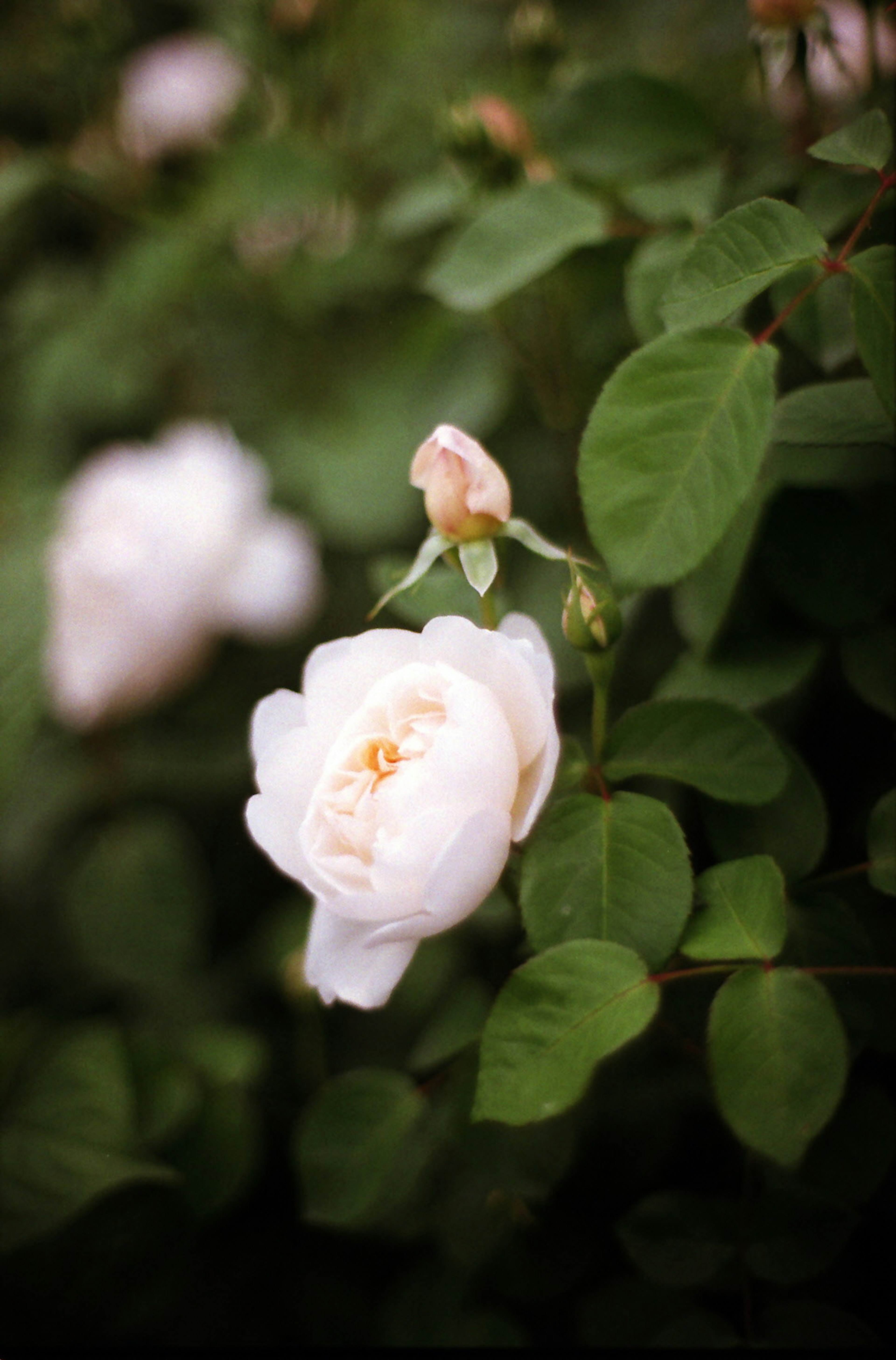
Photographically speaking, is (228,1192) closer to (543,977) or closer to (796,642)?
(543,977)

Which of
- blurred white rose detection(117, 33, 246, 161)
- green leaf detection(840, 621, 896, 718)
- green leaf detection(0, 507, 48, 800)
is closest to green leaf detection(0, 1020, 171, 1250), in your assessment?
green leaf detection(0, 507, 48, 800)

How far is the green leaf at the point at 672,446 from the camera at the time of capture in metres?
0.35

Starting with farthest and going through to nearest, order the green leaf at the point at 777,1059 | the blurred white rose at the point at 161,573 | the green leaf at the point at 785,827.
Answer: the blurred white rose at the point at 161,573 → the green leaf at the point at 785,827 → the green leaf at the point at 777,1059

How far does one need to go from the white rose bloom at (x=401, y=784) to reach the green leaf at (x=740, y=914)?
84mm

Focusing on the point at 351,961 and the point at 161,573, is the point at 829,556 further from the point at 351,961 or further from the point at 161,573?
the point at 161,573

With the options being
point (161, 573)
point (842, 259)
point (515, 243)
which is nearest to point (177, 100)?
point (161, 573)

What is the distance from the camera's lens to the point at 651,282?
470mm

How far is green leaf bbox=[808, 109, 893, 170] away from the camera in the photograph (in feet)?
1.23

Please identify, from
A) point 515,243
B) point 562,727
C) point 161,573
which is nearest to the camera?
point 515,243

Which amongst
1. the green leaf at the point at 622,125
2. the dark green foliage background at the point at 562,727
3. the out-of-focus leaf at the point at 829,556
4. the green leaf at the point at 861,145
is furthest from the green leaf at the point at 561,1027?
the green leaf at the point at 622,125

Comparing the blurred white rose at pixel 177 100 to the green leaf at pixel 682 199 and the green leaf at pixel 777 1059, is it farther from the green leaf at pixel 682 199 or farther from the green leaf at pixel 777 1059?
the green leaf at pixel 777 1059

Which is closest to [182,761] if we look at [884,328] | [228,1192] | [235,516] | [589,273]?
[235,516]

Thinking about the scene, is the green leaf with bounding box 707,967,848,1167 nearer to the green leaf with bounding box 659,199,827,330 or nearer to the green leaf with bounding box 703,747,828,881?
the green leaf with bounding box 703,747,828,881

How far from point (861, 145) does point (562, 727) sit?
1.26 ft
